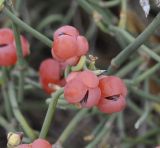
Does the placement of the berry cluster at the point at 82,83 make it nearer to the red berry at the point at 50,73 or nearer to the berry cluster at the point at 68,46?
the berry cluster at the point at 68,46

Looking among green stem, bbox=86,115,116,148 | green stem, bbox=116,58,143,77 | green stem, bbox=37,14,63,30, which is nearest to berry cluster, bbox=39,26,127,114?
green stem, bbox=86,115,116,148

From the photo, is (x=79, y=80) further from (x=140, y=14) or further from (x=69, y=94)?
(x=140, y=14)

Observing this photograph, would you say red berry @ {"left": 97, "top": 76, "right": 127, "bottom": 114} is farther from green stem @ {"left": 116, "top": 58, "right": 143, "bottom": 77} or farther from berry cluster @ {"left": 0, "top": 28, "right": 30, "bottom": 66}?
green stem @ {"left": 116, "top": 58, "right": 143, "bottom": 77}

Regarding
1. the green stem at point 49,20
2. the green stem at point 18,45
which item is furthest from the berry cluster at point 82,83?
the green stem at point 49,20

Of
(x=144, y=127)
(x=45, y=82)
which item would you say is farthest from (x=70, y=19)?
(x=45, y=82)

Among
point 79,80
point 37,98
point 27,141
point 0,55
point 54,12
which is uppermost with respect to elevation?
point 79,80

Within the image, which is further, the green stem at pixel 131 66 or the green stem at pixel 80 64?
the green stem at pixel 131 66
